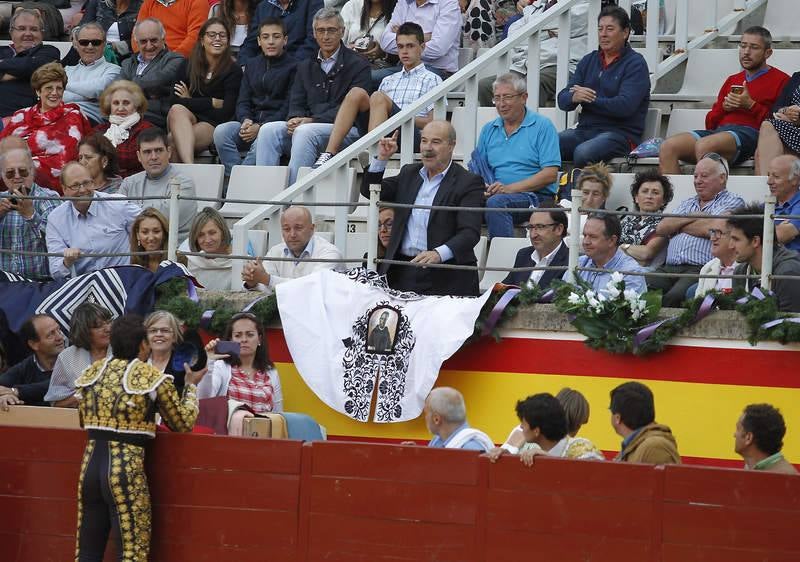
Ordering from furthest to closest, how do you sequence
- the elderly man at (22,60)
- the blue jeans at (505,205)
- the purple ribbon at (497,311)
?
the elderly man at (22,60) < the blue jeans at (505,205) < the purple ribbon at (497,311)

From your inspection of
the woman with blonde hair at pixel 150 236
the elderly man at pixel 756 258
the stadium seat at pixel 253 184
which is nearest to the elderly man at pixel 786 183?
the elderly man at pixel 756 258

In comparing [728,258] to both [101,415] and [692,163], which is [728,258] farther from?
[101,415]

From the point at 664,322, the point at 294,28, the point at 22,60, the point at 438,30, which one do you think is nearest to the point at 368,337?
the point at 664,322

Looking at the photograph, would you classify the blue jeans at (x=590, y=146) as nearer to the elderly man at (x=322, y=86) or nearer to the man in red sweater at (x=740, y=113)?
the man in red sweater at (x=740, y=113)

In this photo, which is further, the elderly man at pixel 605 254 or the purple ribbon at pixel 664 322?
the elderly man at pixel 605 254

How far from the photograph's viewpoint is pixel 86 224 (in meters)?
12.1

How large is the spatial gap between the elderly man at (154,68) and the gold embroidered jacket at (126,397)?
4503 mm

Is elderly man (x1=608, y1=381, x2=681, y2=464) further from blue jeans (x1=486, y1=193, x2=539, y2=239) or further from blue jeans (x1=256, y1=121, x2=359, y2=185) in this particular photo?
blue jeans (x1=256, y1=121, x2=359, y2=185)

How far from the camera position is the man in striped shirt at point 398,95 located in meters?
12.7

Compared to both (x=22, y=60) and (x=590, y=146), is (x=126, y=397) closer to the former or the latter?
(x=590, y=146)

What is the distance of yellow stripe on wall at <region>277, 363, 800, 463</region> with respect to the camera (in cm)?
1035

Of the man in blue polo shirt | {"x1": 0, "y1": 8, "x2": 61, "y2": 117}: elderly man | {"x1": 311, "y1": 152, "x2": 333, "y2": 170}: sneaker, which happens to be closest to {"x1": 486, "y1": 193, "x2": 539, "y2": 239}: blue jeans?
the man in blue polo shirt

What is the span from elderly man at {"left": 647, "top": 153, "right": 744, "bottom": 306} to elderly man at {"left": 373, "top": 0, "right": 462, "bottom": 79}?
9.78 ft

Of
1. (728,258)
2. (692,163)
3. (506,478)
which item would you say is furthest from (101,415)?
(692,163)
